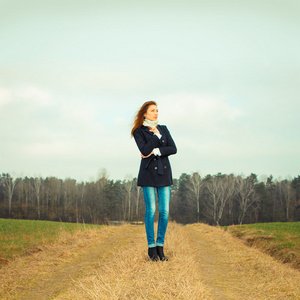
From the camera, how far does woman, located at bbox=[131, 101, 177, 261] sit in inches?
198

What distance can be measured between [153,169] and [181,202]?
225 ft

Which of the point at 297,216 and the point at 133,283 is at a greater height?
the point at 133,283

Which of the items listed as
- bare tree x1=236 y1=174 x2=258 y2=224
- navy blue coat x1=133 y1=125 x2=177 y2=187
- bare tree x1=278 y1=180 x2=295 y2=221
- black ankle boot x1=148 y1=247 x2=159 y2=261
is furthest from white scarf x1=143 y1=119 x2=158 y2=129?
bare tree x1=278 y1=180 x2=295 y2=221

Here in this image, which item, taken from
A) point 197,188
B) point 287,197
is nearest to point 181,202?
point 197,188

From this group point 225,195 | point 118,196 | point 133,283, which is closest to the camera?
point 133,283

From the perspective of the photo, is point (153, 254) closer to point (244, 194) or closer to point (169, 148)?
point (169, 148)

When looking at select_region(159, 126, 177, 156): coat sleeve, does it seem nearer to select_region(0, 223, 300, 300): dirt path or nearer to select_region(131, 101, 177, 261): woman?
select_region(131, 101, 177, 261): woman

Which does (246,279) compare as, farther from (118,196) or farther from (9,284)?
(118,196)

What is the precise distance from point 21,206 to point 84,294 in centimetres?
7245

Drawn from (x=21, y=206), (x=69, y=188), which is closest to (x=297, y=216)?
(x=69, y=188)

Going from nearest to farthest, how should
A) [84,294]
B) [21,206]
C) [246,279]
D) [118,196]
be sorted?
[84,294], [246,279], [21,206], [118,196]

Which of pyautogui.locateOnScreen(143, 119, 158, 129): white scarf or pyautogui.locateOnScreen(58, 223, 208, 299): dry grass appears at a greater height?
pyautogui.locateOnScreen(143, 119, 158, 129): white scarf

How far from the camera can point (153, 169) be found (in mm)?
5082

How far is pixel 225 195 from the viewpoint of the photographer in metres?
61.2
